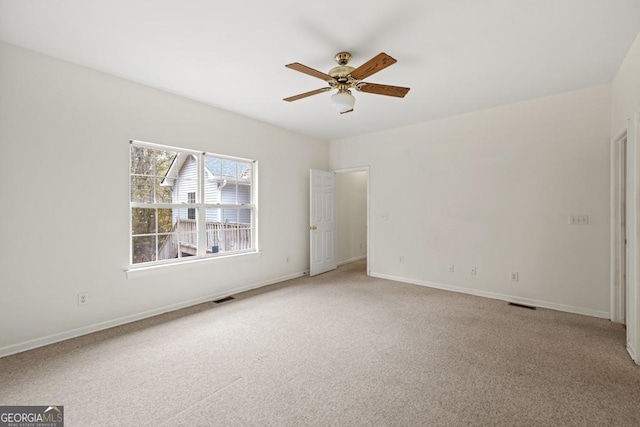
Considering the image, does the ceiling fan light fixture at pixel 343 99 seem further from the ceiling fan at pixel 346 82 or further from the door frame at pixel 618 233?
the door frame at pixel 618 233

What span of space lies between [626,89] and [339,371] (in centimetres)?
366

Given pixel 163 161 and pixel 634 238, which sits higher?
pixel 163 161

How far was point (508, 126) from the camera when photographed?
382 cm

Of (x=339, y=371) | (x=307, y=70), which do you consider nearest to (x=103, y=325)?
(x=339, y=371)

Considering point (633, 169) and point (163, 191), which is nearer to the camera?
point (633, 169)

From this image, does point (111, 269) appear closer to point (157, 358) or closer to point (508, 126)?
point (157, 358)

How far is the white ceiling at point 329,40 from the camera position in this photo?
79.0 inches

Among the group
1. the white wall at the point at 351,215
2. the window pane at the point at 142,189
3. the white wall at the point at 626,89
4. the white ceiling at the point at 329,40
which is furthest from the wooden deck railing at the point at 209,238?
the white wall at the point at 626,89

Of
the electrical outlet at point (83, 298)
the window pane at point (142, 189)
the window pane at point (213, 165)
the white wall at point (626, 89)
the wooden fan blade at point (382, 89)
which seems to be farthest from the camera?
the window pane at point (213, 165)

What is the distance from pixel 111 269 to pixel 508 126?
17.0 feet

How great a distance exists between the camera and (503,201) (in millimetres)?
3877

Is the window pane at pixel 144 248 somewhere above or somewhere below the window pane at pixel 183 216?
below

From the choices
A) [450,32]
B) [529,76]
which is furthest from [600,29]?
[450,32]

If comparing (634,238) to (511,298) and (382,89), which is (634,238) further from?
(382,89)
